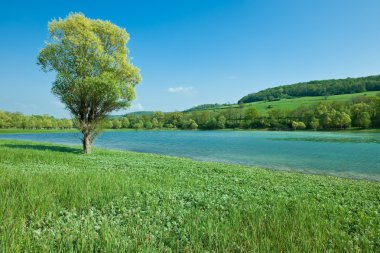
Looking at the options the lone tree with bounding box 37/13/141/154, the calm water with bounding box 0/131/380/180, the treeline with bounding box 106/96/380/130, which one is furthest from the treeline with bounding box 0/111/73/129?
the lone tree with bounding box 37/13/141/154

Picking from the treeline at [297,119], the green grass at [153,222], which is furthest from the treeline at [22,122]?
the green grass at [153,222]

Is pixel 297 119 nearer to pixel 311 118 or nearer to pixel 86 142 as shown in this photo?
pixel 311 118

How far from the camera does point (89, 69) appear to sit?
2561cm

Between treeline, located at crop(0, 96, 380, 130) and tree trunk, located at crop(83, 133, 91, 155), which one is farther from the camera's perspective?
treeline, located at crop(0, 96, 380, 130)

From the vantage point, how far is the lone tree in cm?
2481

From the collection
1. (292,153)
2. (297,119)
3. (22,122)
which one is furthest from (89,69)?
(22,122)

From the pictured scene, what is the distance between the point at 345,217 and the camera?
23.8 feet

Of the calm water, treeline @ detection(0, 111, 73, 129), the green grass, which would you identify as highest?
treeline @ detection(0, 111, 73, 129)

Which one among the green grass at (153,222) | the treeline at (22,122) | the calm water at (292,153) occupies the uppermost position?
the treeline at (22,122)


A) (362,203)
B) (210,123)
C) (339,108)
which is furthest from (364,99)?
(362,203)

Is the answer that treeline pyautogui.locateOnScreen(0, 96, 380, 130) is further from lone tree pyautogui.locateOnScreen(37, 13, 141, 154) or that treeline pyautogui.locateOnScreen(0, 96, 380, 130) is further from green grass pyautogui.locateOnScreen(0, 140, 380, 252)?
green grass pyautogui.locateOnScreen(0, 140, 380, 252)

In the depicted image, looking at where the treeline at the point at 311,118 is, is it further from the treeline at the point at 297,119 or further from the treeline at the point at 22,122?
the treeline at the point at 22,122

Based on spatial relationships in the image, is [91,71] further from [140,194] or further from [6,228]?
[6,228]

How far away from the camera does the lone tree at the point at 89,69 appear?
977 inches
